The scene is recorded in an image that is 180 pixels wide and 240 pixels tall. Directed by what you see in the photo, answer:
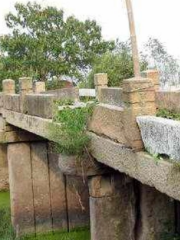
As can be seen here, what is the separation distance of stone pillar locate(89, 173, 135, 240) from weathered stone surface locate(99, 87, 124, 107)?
107cm

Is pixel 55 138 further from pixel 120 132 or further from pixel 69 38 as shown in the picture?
pixel 69 38

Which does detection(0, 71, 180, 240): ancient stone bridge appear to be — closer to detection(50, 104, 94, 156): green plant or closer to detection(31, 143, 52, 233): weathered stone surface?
detection(31, 143, 52, 233): weathered stone surface

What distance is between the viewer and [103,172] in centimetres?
734

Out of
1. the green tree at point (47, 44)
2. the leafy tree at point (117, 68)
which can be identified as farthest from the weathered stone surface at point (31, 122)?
the green tree at point (47, 44)

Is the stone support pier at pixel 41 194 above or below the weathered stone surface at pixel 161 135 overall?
below

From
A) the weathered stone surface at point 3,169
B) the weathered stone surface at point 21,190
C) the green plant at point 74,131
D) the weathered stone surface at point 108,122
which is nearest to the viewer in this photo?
the weathered stone surface at point 108,122

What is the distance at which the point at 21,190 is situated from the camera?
12.6 m

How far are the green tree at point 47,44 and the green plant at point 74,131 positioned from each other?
64.3ft

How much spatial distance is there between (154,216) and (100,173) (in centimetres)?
101

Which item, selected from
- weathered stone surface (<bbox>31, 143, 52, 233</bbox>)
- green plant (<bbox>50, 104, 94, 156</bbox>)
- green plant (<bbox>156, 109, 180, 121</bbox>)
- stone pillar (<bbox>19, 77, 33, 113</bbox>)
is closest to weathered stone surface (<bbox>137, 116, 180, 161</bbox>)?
green plant (<bbox>156, 109, 180, 121</bbox>)

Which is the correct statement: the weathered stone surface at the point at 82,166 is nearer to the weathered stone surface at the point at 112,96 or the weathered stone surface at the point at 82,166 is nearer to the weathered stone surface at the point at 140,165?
the weathered stone surface at the point at 140,165

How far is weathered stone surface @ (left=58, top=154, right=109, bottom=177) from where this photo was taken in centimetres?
706

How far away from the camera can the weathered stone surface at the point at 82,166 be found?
7.06 meters

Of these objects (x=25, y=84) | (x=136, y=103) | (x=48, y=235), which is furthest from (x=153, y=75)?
(x=48, y=235)
